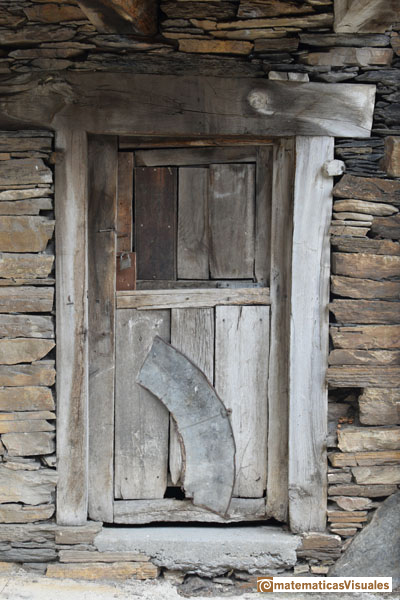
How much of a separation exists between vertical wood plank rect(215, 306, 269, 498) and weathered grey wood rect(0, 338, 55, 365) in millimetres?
873

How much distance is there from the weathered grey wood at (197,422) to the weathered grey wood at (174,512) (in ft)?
0.16

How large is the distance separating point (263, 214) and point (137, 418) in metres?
1.25

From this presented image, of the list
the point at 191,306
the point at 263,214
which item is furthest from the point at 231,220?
the point at 191,306

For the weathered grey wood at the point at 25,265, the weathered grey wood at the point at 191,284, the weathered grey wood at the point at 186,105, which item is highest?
the weathered grey wood at the point at 186,105

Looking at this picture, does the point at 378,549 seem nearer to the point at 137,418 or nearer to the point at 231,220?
the point at 137,418

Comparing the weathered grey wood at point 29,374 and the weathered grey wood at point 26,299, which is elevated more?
the weathered grey wood at point 26,299

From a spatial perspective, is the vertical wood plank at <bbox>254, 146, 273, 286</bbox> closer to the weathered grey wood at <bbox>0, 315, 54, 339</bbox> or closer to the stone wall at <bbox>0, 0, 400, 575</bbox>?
the stone wall at <bbox>0, 0, 400, 575</bbox>

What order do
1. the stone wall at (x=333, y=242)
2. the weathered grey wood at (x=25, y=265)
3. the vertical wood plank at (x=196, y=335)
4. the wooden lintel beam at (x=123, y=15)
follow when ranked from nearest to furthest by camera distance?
the wooden lintel beam at (x=123, y=15) → the stone wall at (x=333, y=242) → the weathered grey wood at (x=25, y=265) → the vertical wood plank at (x=196, y=335)

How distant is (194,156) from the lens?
292 cm

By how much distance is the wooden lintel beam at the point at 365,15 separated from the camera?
228cm

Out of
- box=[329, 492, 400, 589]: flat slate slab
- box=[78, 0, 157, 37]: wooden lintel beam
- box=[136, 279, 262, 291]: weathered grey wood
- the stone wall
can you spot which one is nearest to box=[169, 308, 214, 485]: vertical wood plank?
box=[136, 279, 262, 291]: weathered grey wood

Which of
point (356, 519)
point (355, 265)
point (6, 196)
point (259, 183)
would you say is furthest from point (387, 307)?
point (6, 196)

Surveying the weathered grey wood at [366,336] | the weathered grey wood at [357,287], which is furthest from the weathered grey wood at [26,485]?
the weathered grey wood at [357,287]

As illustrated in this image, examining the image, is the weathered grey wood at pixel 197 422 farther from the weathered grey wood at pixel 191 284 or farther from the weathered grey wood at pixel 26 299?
the weathered grey wood at pixel 26 299
